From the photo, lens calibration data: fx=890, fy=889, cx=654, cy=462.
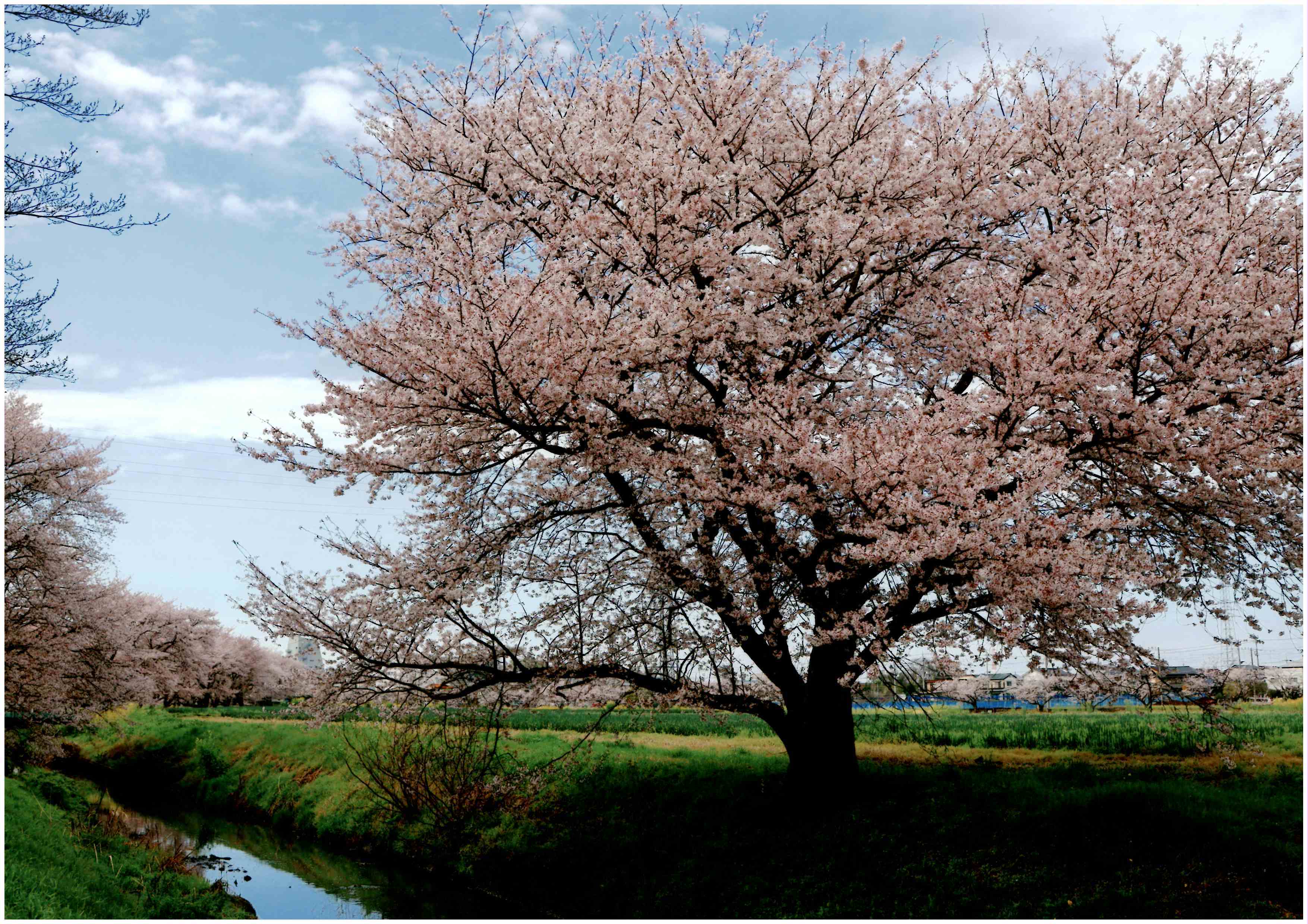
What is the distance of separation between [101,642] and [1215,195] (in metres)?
24.8

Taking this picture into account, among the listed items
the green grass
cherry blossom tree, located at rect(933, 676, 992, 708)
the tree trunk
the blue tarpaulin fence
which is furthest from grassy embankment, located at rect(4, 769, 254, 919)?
cherry blossom tree, located at rect(933, 676, 992, 708)

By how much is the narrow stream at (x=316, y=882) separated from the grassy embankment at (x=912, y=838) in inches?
20.5

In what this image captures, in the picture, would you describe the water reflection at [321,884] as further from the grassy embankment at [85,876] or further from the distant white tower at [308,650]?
the distant white tower at [308,650]

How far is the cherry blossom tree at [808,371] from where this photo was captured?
8734mm

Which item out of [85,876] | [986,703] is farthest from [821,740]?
[986,703]

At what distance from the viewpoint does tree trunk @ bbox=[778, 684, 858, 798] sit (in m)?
12.2

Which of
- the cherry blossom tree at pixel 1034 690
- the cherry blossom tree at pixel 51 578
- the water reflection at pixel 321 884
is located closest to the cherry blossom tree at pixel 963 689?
the cherry blossom tree at pixel 1034 690

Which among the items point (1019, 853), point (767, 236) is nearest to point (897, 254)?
point (767, 236)

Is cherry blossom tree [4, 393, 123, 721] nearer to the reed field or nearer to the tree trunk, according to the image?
the reed field

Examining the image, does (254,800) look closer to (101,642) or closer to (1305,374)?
→ (101,642)

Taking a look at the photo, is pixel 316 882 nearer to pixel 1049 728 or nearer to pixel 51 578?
pixel 51 578

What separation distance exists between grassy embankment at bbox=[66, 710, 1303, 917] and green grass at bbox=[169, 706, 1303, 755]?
0.44 meters

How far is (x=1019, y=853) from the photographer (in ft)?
33.5

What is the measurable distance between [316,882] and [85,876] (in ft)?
18.4
